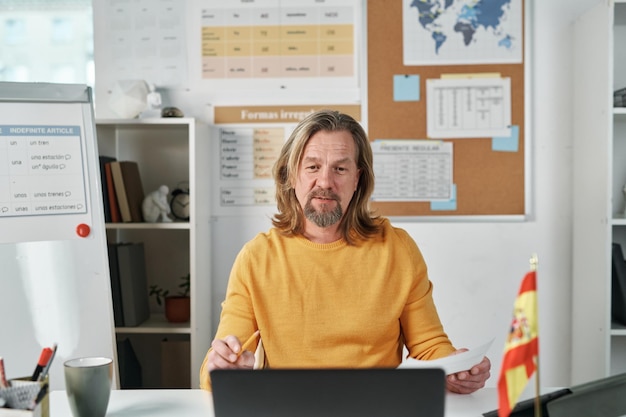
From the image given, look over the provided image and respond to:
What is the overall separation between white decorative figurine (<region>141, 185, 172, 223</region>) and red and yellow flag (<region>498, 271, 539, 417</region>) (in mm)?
2076

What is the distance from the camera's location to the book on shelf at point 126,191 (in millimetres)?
2754

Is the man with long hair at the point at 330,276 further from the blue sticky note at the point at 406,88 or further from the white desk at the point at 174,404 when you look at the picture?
the blue sticky note at the point at 406,88

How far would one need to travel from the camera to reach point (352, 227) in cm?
192

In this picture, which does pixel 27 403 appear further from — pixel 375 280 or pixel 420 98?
pixel 420 98

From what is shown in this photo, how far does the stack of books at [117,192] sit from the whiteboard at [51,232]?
329mm

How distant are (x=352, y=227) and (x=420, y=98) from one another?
46.9 inches

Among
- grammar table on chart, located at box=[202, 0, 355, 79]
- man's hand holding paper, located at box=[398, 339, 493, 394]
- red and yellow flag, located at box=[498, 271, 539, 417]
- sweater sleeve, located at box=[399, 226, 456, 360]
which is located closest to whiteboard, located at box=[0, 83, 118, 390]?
grammar table on chart, located at box=[202, 0, 355, 79]

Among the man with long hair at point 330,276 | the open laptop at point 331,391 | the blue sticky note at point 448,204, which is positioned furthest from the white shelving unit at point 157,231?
the open laptop at point 331,391

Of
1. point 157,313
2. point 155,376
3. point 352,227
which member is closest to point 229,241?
point 157,313

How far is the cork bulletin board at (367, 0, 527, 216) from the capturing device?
9.55ft

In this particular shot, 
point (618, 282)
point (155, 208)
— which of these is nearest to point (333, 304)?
point (155, 208)

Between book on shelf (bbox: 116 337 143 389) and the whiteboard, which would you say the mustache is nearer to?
the whiteboard

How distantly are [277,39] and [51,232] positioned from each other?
4.21ft

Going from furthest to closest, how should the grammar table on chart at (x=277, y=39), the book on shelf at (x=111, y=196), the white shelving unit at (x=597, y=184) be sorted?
the grammar table on chart at (x=277, y=39) → the book on shelf at (x=111, y=196) → the white shelving unit at (x=597, y=184)
